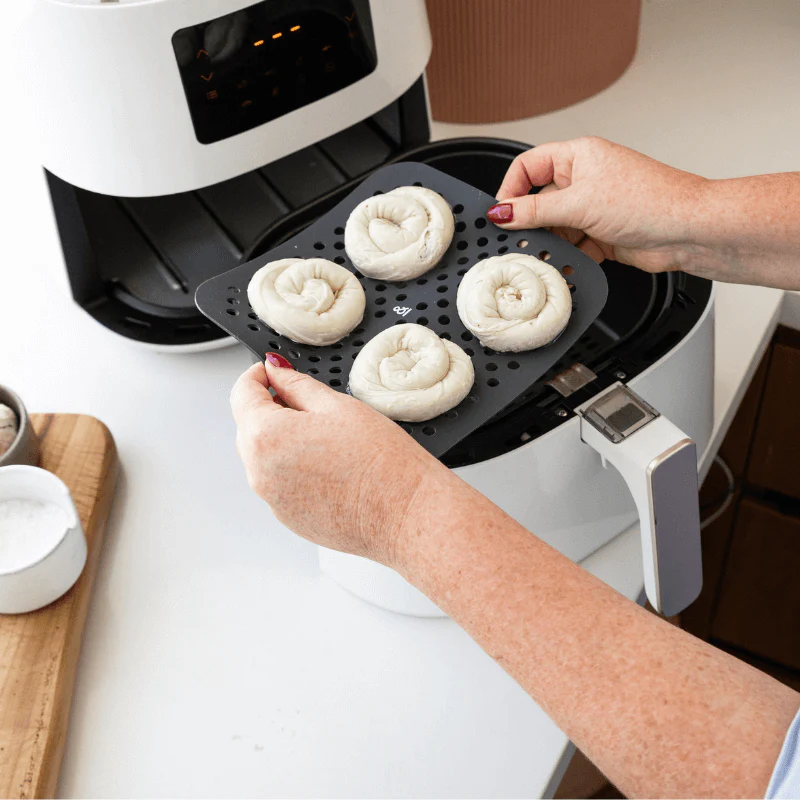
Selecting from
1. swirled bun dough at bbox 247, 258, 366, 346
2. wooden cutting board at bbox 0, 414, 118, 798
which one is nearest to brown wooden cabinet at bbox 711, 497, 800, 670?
swirled bun dough at bbox 247, 258, 366, 346

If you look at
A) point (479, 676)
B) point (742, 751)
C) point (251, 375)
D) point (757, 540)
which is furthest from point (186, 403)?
point (757, 540)

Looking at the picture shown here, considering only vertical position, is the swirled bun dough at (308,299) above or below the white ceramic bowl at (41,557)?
above

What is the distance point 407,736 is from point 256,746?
12 centimetres

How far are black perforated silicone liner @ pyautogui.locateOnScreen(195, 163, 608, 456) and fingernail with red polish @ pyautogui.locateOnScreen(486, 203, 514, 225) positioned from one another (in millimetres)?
15

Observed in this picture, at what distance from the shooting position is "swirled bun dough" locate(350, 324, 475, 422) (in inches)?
24.9

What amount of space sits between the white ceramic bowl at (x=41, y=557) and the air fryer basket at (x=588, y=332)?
11.0 inches

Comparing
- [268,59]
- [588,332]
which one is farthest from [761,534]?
[268,59]

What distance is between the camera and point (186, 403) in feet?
2.96

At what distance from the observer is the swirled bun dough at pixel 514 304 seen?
2.19ft

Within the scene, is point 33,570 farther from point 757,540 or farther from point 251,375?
point 757,540

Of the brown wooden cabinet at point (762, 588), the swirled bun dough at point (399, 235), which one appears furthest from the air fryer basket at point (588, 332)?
the brown wooden cabinet at point (762, 588)

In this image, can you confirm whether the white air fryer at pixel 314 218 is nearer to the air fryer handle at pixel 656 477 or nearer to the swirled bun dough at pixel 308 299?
the air fryer handle at pixel 656 477

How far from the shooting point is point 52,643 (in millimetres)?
706

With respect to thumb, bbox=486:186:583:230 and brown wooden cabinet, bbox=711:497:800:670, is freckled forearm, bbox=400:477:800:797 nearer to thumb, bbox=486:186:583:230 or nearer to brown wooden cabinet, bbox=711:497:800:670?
thumb, bbox=486:186:583:230
